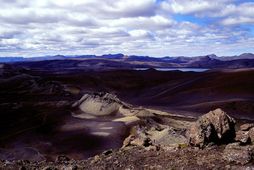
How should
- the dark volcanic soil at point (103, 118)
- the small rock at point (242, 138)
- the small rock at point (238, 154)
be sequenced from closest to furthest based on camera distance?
1. the small rock at point (238, 154)
2. the small rock at point (242, 138)
3. the dark volcanic soil at point (103, 118)

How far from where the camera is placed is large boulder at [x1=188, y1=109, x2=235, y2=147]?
1001 centimetres

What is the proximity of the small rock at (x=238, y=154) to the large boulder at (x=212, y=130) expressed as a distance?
2.19 ft

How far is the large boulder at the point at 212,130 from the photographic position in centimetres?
1001

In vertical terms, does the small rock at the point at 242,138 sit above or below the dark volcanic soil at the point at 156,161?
above

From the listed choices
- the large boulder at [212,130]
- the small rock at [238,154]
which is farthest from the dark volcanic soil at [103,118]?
the large boulder at [212,130]

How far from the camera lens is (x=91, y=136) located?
2633 centimetres

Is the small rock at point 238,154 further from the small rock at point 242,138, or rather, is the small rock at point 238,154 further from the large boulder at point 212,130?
the large boulder at point 212,130

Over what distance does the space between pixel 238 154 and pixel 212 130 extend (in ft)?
3.64

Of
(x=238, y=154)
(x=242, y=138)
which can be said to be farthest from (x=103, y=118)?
(x=238, y=154)

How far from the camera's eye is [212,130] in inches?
397

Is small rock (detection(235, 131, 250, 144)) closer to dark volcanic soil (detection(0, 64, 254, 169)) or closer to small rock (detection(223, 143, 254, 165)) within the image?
small rock (detection(223, 143, 254, 165))

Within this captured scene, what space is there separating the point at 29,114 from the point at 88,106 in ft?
17.9

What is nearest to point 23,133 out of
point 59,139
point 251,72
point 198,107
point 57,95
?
point 59,139

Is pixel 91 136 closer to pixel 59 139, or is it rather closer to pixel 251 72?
pixel 59 139
